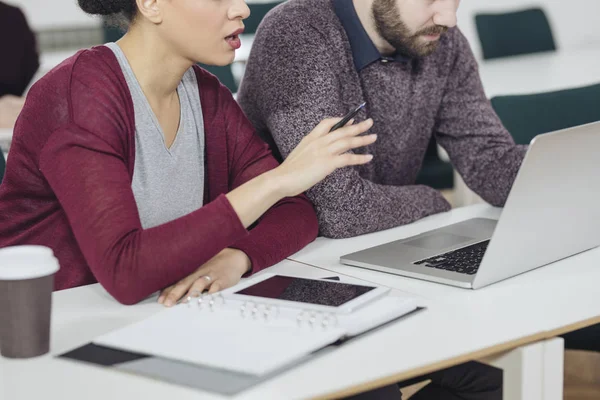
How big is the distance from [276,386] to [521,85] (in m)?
2.38

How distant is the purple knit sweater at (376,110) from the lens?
1.59 m

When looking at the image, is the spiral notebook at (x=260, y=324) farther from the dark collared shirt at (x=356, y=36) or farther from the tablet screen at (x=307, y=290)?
the dark collared shirt at (x=356, y=36)

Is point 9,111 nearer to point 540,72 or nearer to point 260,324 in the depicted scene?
point 260,324

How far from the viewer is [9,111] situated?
8.66 feet

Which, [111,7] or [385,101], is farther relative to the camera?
[385,101]

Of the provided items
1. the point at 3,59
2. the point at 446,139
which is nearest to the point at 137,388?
the point at 446,139

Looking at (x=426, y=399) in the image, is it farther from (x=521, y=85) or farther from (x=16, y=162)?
(x=521, y=85)

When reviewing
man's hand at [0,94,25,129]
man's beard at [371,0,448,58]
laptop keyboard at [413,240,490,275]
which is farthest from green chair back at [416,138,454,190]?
laptop keyboard at [413,240,490,275]

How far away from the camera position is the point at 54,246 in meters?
1.40

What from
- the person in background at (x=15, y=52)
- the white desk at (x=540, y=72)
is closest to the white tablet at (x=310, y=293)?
the white desk at (x=540, y=72)

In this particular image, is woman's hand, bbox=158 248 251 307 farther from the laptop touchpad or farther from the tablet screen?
the laptop touchpad

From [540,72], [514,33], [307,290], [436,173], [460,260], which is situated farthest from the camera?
[514,33]

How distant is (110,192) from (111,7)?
36 cm

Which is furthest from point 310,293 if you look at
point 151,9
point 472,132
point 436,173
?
point 436,173
